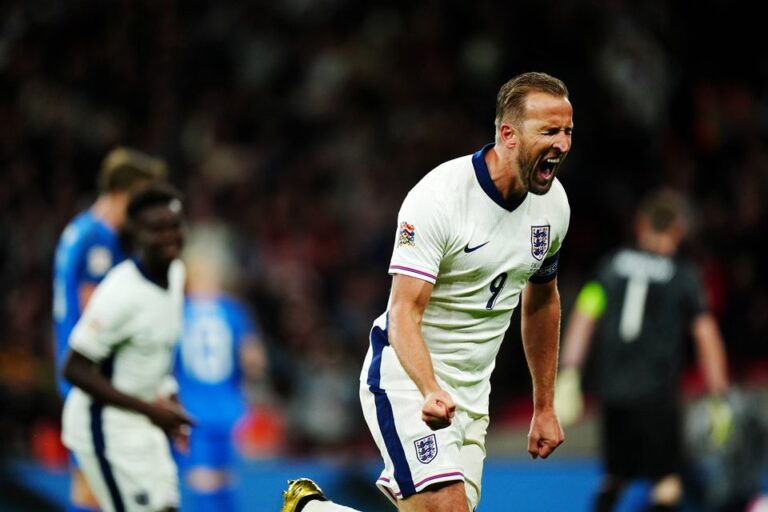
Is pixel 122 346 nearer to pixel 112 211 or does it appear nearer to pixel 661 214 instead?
pixel 112 211

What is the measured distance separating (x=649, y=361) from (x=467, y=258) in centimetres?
350

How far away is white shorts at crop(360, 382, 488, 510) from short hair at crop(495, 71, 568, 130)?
997mm

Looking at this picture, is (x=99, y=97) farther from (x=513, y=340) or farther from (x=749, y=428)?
(x=749, y=428)

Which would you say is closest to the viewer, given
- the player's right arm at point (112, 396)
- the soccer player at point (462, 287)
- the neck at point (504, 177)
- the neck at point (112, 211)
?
the soccer player at point (462, 287)

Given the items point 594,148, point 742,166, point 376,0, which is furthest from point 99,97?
point 742,166

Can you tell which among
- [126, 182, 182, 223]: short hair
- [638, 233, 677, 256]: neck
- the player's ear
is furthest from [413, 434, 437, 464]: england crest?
[638, 233, 677, 256]: neck

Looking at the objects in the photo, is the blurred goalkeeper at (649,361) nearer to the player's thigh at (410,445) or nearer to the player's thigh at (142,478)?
the player's thigh at (142,478)

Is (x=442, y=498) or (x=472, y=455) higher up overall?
(x=472, y=455)

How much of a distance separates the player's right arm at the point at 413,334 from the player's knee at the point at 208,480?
4.55m

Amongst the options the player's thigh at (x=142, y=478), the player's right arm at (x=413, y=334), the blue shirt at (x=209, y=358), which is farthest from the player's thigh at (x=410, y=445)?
the blue shirt at (x=209, y=358)

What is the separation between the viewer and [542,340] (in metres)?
4.68

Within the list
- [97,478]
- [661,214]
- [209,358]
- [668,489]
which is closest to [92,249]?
[97,478]

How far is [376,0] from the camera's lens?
12523mm

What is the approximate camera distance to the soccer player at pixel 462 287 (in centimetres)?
413
